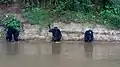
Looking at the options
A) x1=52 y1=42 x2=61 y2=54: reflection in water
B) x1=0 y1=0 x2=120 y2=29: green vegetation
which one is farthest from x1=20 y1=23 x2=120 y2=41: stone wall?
x1=52 y1=42 x2=61 y2=54: reflection in water

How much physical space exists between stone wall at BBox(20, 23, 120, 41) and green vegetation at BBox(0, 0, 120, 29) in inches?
12.8

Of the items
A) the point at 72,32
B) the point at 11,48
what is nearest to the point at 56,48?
the point at 11,48

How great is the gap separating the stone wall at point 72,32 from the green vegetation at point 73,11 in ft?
1.07

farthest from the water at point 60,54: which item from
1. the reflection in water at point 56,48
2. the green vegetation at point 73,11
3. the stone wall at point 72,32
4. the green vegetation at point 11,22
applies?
the green vegetation at point 73,11

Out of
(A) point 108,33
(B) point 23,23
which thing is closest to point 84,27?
(A) point 108,33

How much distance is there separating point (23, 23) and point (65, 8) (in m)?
1.94

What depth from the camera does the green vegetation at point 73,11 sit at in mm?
14726

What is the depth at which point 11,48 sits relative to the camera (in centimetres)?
1241

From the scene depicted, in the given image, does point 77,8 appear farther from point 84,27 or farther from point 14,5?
point 14,5

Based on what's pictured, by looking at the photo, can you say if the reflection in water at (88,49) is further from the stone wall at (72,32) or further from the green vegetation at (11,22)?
the green vegetation at (11,22)

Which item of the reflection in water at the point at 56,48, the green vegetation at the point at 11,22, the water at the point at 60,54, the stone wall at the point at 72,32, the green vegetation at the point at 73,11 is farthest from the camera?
the green vegetation at the point at 73,11

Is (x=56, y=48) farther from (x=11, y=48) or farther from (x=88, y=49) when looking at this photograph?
(x=11, y=48)

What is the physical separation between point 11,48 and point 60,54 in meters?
1.71

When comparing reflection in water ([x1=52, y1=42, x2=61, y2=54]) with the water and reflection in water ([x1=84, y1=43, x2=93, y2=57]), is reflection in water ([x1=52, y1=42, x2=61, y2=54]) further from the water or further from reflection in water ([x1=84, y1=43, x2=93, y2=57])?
reflection in water ([x1=84, y1=43, x2=93, y2=57])
